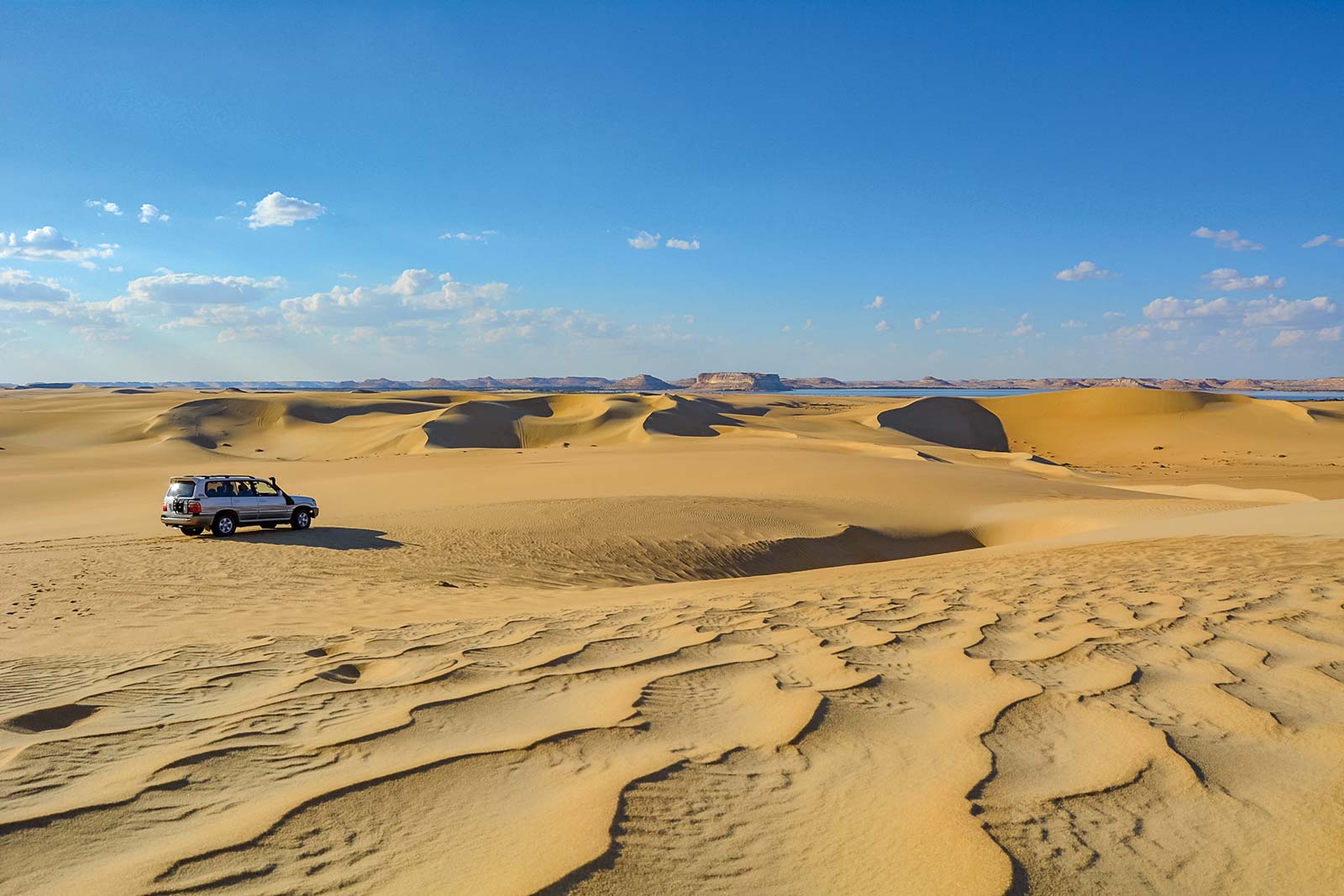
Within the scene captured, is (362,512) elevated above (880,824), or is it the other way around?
(880,824)

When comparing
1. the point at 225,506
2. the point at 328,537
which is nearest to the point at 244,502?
the point at 225,506

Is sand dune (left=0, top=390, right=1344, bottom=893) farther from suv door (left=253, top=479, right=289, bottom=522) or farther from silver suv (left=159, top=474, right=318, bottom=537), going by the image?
suv door (left=253, top=479, right=289, bottom=522)

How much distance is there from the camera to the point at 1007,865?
2721 millimetres

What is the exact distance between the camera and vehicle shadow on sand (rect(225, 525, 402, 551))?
49.1ft

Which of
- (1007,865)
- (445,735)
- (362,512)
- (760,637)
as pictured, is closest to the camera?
(1007,865)

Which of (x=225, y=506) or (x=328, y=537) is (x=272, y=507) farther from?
(x=328, y=537)

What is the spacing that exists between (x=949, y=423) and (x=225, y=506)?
199ft

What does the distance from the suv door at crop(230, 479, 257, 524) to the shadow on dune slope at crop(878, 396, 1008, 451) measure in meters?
55.2

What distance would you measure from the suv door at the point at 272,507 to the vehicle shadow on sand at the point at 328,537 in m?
0.28

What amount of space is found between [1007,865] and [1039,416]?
73285 mm

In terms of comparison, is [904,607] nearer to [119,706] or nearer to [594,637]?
[594,637]

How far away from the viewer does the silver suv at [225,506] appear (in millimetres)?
15867

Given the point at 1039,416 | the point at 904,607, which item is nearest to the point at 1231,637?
the point at 904,607

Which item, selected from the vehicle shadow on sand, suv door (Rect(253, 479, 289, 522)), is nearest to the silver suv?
suv door (Rect(253, 479, 289, 522))
